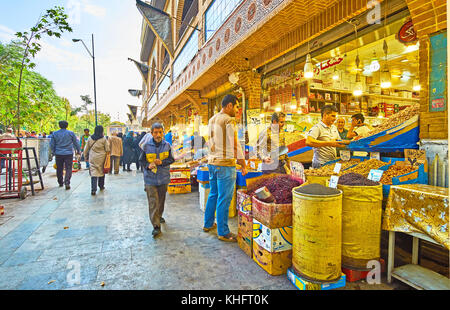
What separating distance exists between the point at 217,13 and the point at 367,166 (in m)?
8.12

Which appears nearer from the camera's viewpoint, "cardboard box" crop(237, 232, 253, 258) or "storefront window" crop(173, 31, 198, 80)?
"cardboard box" crop(237, 232, 253, 258)

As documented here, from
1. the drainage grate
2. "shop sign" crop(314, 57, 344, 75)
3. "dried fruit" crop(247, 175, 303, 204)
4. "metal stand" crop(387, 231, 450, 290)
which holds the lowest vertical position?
the drainage grate

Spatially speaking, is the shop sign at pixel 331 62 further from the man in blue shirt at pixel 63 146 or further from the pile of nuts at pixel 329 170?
the man in blue shirt at pixel 63 146

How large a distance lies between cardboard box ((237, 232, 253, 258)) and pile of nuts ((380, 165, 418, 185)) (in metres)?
1.74

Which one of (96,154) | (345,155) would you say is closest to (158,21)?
(96,154)

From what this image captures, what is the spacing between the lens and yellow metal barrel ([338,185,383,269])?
2416 millimetres

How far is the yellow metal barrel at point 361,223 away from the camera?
2.42 m

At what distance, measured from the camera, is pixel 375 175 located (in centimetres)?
273

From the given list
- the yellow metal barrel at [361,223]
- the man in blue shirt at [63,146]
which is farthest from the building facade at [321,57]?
the man in blue shirt at [63,146]

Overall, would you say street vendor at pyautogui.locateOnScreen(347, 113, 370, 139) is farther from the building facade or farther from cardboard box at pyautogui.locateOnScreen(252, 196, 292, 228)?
cardboard box at pyautogui.locateOnScreen(252, 196, 292, 228)

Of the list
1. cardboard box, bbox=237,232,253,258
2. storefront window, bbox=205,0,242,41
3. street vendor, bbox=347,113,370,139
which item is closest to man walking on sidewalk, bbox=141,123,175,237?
cardboard box, bbox=237,232,253,258

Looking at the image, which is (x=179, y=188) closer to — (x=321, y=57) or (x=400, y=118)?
(x=400, y=118)

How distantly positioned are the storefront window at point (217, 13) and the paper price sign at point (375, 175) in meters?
6.24

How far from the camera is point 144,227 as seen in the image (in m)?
4.12
